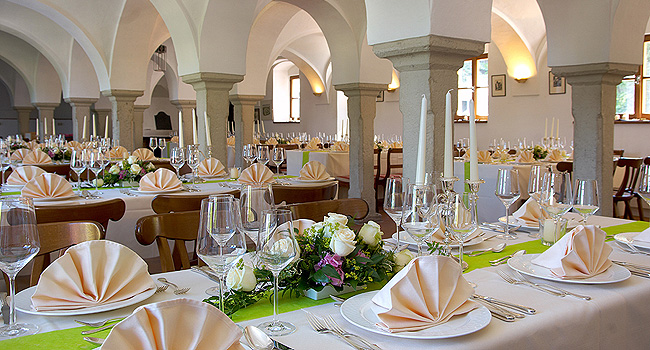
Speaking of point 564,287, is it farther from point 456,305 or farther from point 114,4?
point 114,4

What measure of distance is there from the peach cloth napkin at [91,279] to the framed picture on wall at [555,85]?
39.4 feet

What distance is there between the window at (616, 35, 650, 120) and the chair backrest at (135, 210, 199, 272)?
10583mm

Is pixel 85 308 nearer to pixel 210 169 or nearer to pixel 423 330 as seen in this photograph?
pixel 423 330

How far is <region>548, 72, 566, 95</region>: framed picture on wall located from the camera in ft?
39.8

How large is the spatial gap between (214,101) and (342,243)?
20.5ft

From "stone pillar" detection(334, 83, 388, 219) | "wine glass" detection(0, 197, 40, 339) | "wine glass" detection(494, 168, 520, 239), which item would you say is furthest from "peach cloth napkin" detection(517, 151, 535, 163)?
"wine glass" detection(0, 197, 40, 339)

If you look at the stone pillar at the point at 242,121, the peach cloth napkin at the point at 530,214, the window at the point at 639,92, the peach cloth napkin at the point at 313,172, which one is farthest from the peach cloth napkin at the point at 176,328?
the window at the point at 639,92

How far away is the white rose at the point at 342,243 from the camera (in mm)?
1595

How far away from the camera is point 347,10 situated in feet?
27.3

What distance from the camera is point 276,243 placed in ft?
4.49

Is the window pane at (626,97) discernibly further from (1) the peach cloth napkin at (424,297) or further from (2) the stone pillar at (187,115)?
(1) the peach cloth napkin at (424,297)

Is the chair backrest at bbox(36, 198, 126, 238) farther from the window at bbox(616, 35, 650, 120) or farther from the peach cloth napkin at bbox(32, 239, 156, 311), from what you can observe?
the window at bbox(616, 35, 650, 120)

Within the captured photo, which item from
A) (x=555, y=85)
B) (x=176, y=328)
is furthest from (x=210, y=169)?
(x=555, y=85)

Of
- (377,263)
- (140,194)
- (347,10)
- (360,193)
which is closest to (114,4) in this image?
(347,10)
